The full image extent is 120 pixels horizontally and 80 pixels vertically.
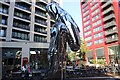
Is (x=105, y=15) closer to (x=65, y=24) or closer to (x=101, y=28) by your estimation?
(x=101, y=28)

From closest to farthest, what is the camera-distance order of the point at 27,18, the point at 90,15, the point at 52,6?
the point at 52,6
the point at 27,18
the point at 90,15

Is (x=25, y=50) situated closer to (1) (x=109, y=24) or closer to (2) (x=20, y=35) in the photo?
(2) (x=20, y=35)

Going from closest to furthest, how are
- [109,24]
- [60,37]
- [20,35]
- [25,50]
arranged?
1. [60,37]
2. [25,50]
3. [20,35]
4. [109,24]

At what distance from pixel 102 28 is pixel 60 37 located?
153 feet

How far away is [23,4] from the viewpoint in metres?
41.2

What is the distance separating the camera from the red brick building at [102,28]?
Result: 53.6 m

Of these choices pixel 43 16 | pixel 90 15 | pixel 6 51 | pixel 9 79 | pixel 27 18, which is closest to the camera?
pixel 9 79

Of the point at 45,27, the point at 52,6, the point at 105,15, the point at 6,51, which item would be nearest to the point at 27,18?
the point at 45,27

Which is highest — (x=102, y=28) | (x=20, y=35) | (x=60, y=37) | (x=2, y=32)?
(x=102, y=28)

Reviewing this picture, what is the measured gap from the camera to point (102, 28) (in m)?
59.9

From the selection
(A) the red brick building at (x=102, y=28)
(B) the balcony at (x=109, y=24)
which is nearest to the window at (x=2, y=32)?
(A) the red brick building at (x=102, y=28)

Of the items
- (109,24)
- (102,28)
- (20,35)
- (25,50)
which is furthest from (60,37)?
(102,28)

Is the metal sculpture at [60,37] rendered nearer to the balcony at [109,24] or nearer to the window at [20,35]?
the window at [20,35]

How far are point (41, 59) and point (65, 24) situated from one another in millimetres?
20280
